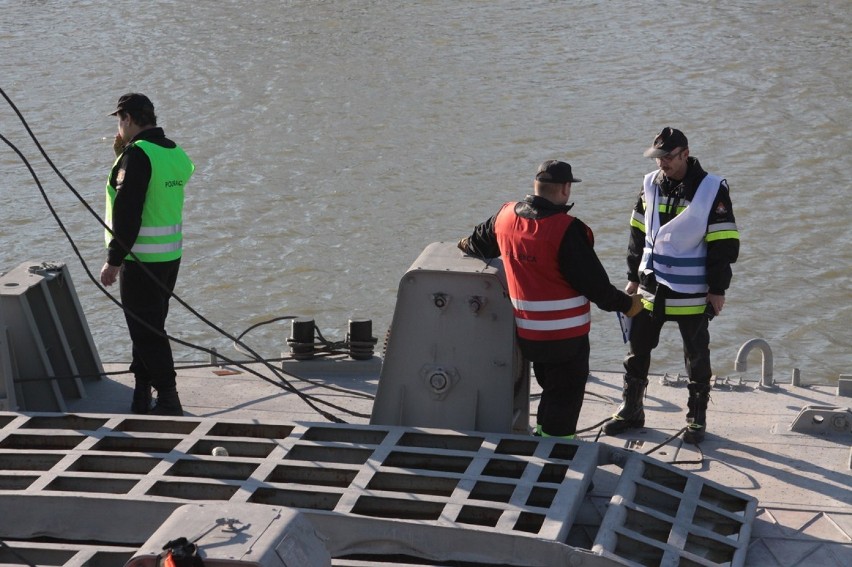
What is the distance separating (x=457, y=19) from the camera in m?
21.3

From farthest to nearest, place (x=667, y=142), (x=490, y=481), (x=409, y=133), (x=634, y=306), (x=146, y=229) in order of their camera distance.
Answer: (x=409, y=133), (x=146, y=229), (x=667, y=142), (x=634, y=306), (x=490, y=481)

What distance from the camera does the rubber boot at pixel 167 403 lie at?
6.02m

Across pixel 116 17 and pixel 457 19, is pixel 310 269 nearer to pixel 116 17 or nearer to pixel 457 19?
pixel 457 19

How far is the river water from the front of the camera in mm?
11266

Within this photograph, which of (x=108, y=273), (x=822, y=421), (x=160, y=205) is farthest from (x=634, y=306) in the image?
(x=108, y=273)

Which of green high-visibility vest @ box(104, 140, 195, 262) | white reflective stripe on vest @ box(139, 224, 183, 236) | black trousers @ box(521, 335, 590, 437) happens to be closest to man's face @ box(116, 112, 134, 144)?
green high-visibility vest @ box(104, 140, 195, 262)

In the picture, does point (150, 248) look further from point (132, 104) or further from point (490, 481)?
point (490, 481)

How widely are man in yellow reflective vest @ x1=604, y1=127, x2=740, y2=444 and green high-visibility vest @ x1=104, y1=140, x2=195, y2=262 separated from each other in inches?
84.9

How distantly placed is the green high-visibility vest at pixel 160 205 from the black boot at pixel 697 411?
2527 mm

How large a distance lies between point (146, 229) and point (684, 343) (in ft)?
8.41

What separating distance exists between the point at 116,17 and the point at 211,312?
12.9m

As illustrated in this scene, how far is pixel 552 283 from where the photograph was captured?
504 centimetres

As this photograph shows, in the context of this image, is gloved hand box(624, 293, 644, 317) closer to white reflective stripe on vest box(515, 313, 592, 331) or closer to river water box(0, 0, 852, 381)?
white reflective stripe on vest box(515, 313, 592, 331)

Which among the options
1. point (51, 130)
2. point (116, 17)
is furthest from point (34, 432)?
point (116, 17)
